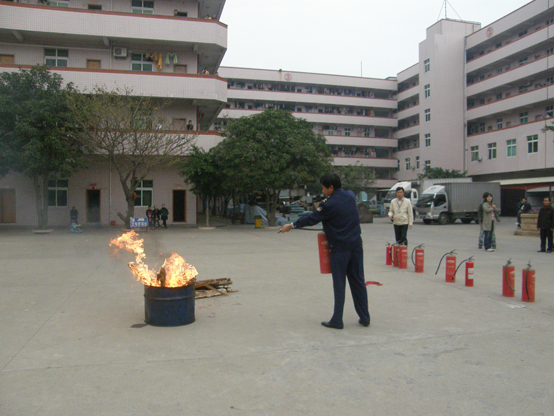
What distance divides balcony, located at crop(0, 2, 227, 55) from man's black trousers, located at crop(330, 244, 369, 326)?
27391 millimetres

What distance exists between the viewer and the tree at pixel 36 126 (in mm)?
23516

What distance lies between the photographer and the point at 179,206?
32094 millimetres

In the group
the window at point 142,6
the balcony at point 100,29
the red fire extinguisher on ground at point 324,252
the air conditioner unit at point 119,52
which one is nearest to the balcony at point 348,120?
the window at point 142,6

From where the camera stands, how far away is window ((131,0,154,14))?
3110cm

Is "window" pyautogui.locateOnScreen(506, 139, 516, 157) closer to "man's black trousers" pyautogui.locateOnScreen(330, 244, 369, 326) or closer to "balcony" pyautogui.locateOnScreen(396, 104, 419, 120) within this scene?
"balcony" pyautogui.locateOnScreen(396, 104, 419, 120)

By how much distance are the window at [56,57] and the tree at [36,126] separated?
4453 mm

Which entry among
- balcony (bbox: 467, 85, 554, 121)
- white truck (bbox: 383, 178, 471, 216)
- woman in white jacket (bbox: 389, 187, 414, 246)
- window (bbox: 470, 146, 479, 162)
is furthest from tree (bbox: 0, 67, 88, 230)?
window (bbox: 470, 146, 479, 162)

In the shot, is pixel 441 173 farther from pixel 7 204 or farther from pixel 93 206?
pixel 7 204

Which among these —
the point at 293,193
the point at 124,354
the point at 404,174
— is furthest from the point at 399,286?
the point at 293,193

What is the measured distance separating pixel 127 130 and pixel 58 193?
9.40 metres

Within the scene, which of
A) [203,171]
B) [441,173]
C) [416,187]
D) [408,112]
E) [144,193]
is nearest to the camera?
[203,171]

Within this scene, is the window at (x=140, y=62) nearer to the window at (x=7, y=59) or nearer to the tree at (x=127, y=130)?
the tree at (x=127, y=130)

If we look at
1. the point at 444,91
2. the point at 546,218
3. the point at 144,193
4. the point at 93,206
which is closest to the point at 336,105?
the point at 444,91

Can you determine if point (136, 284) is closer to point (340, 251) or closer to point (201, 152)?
point (340, 251)
